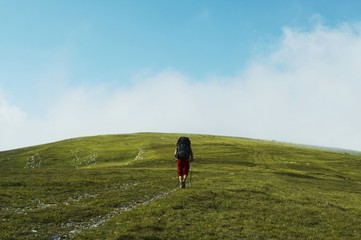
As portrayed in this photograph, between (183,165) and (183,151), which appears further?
(183,165)

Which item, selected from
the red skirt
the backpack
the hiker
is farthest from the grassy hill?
the backpack

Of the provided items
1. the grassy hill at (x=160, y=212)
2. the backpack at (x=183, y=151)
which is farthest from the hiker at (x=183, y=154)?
the grassy hill at (x=160, y=212)

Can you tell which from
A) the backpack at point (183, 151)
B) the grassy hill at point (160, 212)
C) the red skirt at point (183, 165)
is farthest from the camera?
the red skirt at point (183, 165)

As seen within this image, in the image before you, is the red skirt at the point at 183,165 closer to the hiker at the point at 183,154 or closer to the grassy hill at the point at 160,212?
the hiker at the point at 183,154

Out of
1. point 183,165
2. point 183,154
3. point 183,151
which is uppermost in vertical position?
point 183,151

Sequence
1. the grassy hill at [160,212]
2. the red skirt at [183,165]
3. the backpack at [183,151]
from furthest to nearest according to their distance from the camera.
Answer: the red skirt at [183,165]
the backpack at [183,151]
the grassy hill at [160,212]

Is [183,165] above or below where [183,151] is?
below

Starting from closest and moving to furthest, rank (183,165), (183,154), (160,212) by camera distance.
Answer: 1. (160,212)
2. (183,154)
3. (183,165)

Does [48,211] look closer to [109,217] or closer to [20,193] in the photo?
[109,217]

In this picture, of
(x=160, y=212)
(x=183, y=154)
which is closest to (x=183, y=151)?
(x=183, y=154)

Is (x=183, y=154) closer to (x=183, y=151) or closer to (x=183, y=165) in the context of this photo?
(x=183, y=151)

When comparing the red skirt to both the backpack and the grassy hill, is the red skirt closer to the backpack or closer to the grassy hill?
the backpack

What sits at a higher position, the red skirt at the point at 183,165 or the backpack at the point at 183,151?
the backpack at the point at 183,151

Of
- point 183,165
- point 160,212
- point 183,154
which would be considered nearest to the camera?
point 160,212
